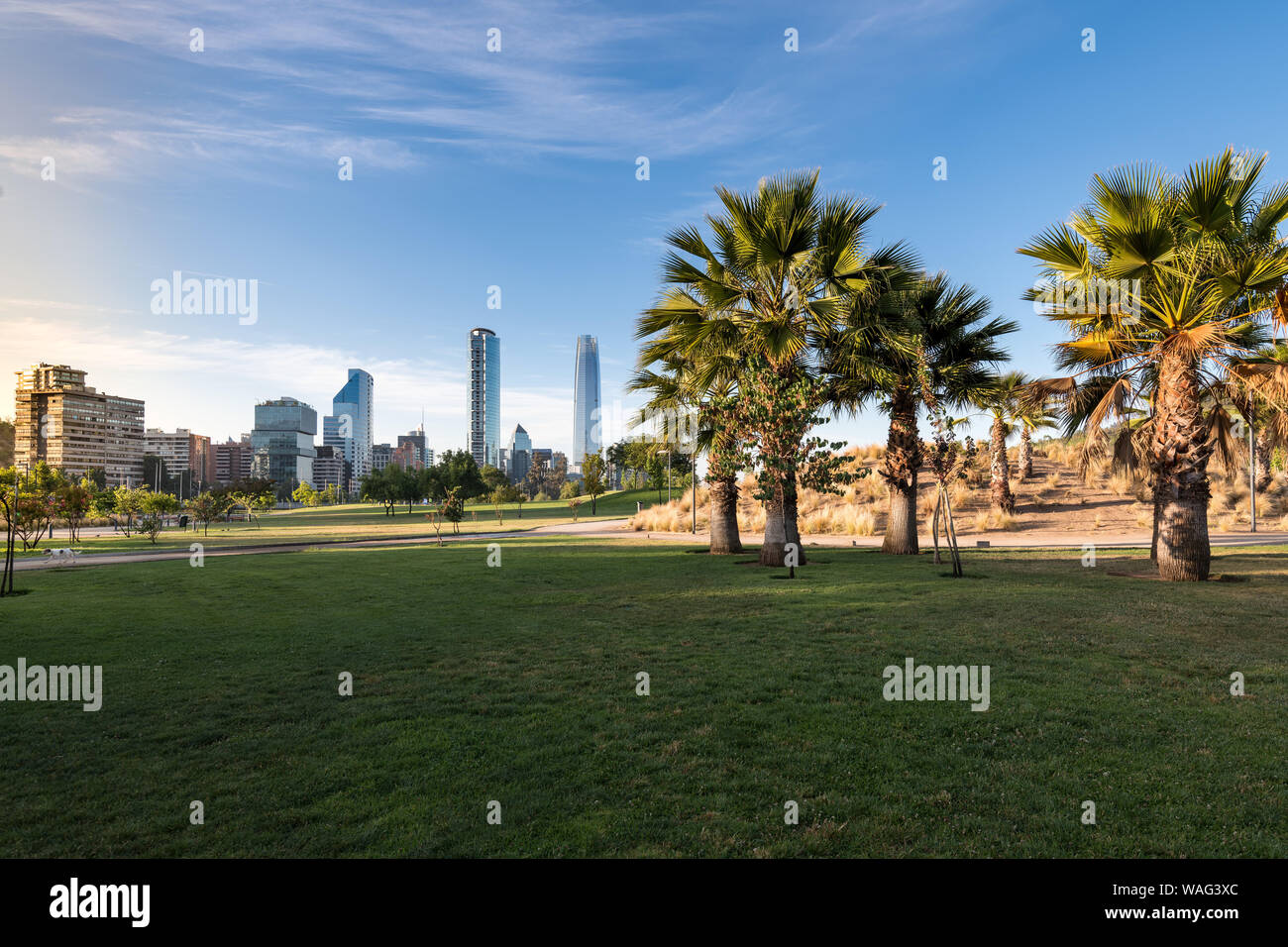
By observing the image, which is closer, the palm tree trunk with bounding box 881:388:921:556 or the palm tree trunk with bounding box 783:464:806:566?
the palm tree trunk with bounding box 783:464:806:566

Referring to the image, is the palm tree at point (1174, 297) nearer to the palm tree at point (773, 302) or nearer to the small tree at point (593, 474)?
the palm tree at point (773, 302)

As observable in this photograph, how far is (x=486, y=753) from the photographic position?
210 inches

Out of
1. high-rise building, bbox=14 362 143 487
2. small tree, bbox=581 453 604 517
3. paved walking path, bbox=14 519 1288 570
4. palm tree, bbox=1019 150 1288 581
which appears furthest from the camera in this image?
high-rise building, bbox=14 362 143 487

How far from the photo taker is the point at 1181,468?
1410 centimetres

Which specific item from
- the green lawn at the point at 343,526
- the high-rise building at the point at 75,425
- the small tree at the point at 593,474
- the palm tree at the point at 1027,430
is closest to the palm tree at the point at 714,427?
the palm tree at the point at 1027,430

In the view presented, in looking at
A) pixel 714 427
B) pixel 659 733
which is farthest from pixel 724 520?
pixel 659 733

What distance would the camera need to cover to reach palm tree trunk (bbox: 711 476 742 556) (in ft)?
77.0

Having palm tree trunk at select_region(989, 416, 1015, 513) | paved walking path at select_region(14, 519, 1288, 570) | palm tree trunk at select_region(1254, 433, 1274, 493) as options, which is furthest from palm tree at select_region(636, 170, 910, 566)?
palm tree trunk at select_region(1254, 433, 1274, 493)

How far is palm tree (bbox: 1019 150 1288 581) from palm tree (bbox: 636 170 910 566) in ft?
15.4

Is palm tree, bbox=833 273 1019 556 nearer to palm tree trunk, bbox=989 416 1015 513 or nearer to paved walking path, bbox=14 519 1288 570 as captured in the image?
paved walking path, bbox=14 519 1288 570

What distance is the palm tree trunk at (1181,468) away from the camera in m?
14.0

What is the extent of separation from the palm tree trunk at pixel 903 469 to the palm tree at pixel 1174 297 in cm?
552

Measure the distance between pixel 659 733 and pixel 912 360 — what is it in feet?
57.0
